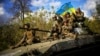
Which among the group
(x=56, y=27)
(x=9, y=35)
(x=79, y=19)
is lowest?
(x=9, y=35)

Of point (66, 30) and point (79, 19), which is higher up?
point (79, 19)

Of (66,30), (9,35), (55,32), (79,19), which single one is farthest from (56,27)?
(9,35)

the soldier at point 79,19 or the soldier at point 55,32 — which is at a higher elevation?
the soldier at point 79,19

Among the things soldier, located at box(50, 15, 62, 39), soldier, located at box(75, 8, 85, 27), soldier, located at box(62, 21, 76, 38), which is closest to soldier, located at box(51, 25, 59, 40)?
soldier, located at box(50, 15, 62, 39)

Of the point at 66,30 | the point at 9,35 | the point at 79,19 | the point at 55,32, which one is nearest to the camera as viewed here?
the point at 55,32

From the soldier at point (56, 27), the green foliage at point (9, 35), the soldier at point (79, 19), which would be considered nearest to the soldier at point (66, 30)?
the soldier at point (56, 27)

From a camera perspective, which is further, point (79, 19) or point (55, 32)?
point (79, 19)

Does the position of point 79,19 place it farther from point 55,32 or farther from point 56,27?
point 55,32

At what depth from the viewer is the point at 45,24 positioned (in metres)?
14.6

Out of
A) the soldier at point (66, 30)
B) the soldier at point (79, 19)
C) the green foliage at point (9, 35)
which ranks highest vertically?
the soldier at point (79, 19)

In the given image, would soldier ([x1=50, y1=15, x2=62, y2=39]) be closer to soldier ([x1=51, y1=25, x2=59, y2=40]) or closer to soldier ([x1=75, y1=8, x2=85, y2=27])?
soldier ([x1=51, y1=25, x2=59, y2=40])

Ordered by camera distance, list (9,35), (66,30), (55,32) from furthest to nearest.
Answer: (9,35) → (66,30) → (55,32)

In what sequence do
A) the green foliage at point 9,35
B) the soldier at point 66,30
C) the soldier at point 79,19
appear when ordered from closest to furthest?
the soldier at point 66,30, the soldier at point 79,19, the green foliage at point 9,35

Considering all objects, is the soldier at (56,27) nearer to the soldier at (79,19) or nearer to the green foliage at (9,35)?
the soldier at (79,19)
